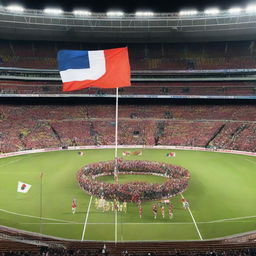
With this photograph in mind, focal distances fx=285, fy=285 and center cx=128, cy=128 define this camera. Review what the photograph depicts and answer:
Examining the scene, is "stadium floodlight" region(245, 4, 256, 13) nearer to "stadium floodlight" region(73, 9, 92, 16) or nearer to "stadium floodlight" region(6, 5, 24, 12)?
"stadium floodlight" region(73, 9, 92, 16)

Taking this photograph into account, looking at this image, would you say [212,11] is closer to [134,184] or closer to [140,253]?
[134,184]

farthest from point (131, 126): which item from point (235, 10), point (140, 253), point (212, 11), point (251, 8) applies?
point (140, 253)

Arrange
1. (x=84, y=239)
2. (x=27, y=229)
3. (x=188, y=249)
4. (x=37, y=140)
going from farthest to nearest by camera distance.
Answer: (x=37, y=140) < (x=27, y=229) < (x=84, y=239) < (x=188, y=249)

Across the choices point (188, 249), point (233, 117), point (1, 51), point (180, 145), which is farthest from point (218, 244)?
point (1, 51)

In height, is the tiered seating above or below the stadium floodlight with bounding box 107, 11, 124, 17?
below

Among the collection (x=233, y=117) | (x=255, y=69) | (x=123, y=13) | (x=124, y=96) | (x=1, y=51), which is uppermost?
(x=123, y=13)

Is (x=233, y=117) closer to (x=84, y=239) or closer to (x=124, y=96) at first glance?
(x=124, y=96)

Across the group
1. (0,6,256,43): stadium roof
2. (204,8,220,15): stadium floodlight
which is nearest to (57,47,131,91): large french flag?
(0,6,256,43): stadium roof
